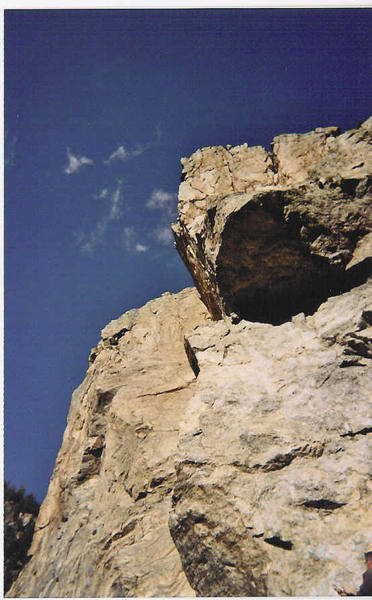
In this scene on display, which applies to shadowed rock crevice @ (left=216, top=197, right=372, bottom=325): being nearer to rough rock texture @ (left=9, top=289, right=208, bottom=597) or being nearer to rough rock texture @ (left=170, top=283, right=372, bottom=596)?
rough rock texture @ (left=170, top=283, right=372, bottom=596)

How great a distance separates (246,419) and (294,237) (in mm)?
7070

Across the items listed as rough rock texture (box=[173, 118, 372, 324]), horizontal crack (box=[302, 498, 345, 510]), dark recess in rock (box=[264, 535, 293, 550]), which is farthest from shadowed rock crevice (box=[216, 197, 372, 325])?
dark recess in rock (box=[264, 535, 293, 550])

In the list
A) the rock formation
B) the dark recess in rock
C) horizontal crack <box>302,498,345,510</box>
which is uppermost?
the rock formation

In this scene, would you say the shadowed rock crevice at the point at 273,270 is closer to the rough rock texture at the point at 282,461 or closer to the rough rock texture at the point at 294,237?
the rough rock texture at the point at 294,237

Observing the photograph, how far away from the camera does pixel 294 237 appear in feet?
47.4

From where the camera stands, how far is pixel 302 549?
902 centimetres

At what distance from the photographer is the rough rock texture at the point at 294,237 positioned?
1412 centimetres

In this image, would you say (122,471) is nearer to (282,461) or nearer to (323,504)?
(282,461)

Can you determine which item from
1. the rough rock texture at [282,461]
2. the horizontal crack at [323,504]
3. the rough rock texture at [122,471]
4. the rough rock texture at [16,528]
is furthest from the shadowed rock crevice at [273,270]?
the rough rock texture at [16,528]

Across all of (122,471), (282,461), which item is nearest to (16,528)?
(122,471)

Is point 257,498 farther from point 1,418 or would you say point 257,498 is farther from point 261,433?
point 1,418

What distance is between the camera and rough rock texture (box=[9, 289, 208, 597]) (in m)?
12.6

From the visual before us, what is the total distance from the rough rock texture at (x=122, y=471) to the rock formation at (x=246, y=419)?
0.08 meters

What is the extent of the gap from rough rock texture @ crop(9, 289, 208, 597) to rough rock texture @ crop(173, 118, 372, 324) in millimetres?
5835
